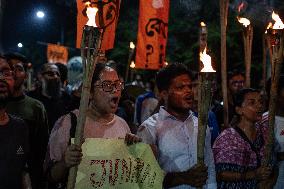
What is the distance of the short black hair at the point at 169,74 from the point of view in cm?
379

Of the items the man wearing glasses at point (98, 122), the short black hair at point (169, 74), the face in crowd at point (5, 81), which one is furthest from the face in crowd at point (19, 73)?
the short black hair at point (169, 74)

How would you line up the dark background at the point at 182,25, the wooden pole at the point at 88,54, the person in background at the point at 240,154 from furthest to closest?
the dark background at the point at 182,25
the person in background at the point at 240,154
the wooden pole at the point at 88,54

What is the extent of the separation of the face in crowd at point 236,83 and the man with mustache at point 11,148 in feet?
14.4

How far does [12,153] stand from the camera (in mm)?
3531

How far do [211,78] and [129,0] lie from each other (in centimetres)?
2487

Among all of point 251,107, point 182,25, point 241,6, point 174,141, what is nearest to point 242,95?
point 251,107

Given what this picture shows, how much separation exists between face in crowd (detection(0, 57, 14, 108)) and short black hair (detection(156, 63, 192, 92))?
120 cm

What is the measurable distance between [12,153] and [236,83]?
4.61 meters

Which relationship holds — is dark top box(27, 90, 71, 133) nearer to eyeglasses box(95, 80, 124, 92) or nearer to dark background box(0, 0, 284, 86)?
eyeglasses box(95, 80, 124, 92)

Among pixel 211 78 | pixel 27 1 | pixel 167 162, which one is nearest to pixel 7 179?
pixel 167 162

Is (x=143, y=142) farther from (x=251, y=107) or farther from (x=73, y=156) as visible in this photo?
(x=251, y=107)

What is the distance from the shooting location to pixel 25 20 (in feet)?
137

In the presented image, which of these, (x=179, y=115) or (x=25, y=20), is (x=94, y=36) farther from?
(x=25, y=20)

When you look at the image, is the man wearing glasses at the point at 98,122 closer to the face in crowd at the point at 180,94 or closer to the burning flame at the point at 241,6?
the face in crowd at the point at 180,94
